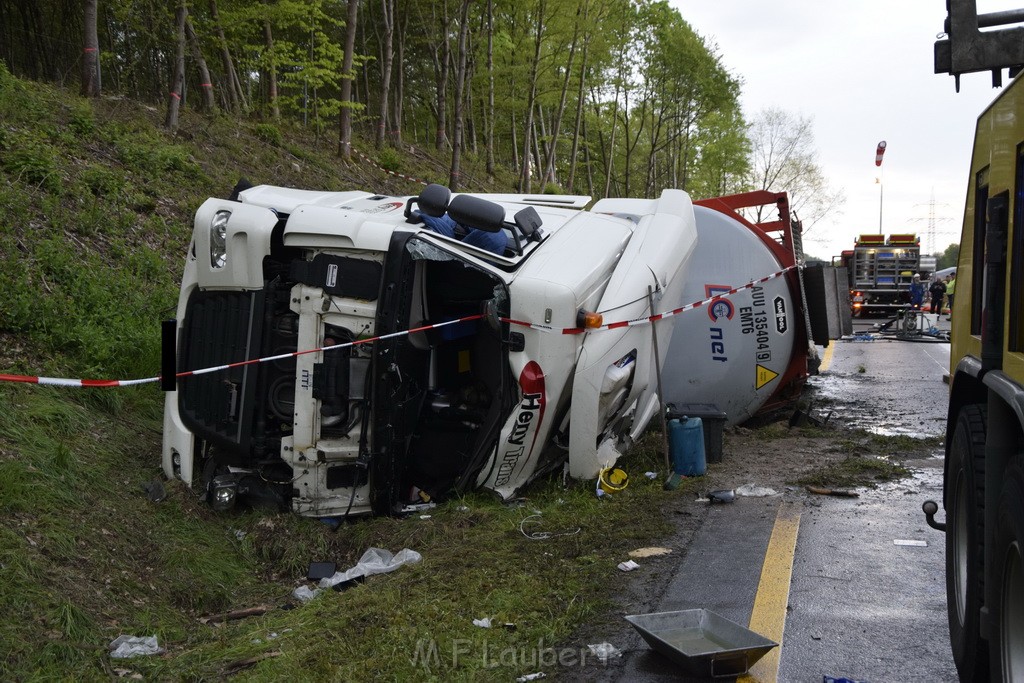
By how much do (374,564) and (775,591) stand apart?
7.43ft

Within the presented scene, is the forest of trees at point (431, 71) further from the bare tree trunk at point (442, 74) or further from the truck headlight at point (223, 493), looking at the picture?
the truck headlight at point (223, 493)

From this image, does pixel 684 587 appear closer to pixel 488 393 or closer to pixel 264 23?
pixel 488 393

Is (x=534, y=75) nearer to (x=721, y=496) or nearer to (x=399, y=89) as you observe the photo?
(x=399, y=89)

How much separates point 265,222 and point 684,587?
3.48m

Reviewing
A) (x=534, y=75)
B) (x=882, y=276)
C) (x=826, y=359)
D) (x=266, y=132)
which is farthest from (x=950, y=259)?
(x=266, y=132)

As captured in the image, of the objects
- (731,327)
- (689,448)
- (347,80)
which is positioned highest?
(347,80)

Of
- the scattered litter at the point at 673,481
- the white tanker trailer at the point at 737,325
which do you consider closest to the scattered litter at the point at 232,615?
the scattered litter at the point at 673,481

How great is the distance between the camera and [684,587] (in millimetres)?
4766

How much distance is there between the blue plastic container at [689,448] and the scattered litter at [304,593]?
311 cm

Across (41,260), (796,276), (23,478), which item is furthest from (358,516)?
(796,276)

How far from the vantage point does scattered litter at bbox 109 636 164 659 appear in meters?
4.23

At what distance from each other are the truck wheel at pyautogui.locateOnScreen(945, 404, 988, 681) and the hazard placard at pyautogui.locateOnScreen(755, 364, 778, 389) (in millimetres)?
5438

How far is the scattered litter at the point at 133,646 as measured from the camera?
423 centimetres

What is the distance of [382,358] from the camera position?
5863mm
